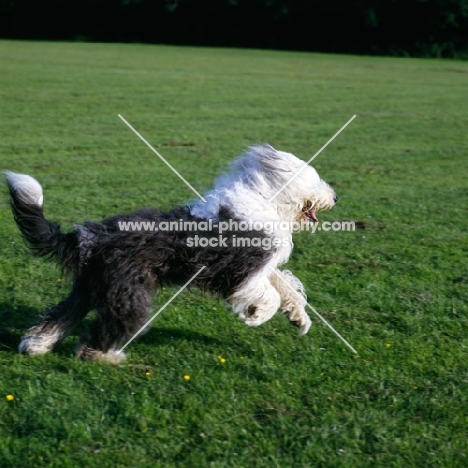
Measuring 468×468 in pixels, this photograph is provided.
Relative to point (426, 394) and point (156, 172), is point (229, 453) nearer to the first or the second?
point (426, 394)

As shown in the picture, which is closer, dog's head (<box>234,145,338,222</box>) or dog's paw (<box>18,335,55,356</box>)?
dog's paw (<box>18,335,55,356</box>)

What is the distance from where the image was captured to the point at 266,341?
531 cm

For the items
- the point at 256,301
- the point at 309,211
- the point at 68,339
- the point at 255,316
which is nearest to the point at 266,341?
the point at 255,316

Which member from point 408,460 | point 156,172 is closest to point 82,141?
point 156,172

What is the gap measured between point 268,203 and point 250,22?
47533mm

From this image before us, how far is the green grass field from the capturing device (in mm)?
3920

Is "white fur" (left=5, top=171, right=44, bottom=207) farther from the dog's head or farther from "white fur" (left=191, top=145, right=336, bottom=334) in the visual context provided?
the dog's head

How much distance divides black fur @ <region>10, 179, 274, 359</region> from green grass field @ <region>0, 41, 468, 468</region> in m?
0.23

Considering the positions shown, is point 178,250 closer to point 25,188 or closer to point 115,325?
point 115,325

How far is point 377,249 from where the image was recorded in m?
7.58

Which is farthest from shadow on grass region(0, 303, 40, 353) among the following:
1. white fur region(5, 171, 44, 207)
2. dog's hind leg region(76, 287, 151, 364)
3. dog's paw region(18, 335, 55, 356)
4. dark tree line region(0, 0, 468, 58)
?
dark tree line region(0, 0, 468, 58)

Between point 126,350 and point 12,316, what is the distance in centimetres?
104

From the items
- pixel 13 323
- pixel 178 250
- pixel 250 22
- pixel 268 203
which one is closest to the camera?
pixel 178 250

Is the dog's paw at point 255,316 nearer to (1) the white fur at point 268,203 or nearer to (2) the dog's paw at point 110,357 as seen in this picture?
(1) the white fur at point 268,203
